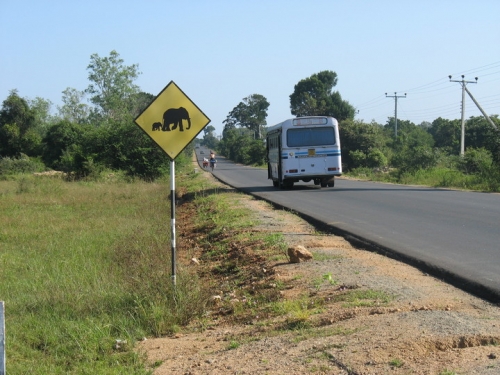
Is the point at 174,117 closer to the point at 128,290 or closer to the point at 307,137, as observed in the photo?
the point at 128,290

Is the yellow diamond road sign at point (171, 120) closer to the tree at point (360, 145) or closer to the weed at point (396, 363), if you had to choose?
the weed at point (396, 363)

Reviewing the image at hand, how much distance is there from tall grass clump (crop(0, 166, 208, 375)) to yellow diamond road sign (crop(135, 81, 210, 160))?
1.76m

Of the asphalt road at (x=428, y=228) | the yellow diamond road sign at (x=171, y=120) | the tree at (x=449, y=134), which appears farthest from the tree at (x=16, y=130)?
the yellow diamond road sign at (x=171, y=120)

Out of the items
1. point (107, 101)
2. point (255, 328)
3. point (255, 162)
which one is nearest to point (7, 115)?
point (107, 101)

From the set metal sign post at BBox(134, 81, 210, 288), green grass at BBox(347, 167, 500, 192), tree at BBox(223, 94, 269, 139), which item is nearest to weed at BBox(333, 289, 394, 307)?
metal sign post at BBox(134, 81, 210, 288)

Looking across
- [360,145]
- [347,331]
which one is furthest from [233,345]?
[360,145]

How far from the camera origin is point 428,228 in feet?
39.8

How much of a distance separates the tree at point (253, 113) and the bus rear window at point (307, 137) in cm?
11106

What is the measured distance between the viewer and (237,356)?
213 inches

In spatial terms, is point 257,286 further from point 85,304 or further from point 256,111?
point 256,111

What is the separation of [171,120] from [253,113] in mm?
132224

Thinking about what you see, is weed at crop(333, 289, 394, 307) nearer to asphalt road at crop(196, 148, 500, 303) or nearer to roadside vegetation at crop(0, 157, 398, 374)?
roadside vegetation at crop(0, 157, 398, 374)

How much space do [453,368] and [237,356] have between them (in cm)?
187

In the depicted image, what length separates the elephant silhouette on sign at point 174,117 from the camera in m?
8.07
